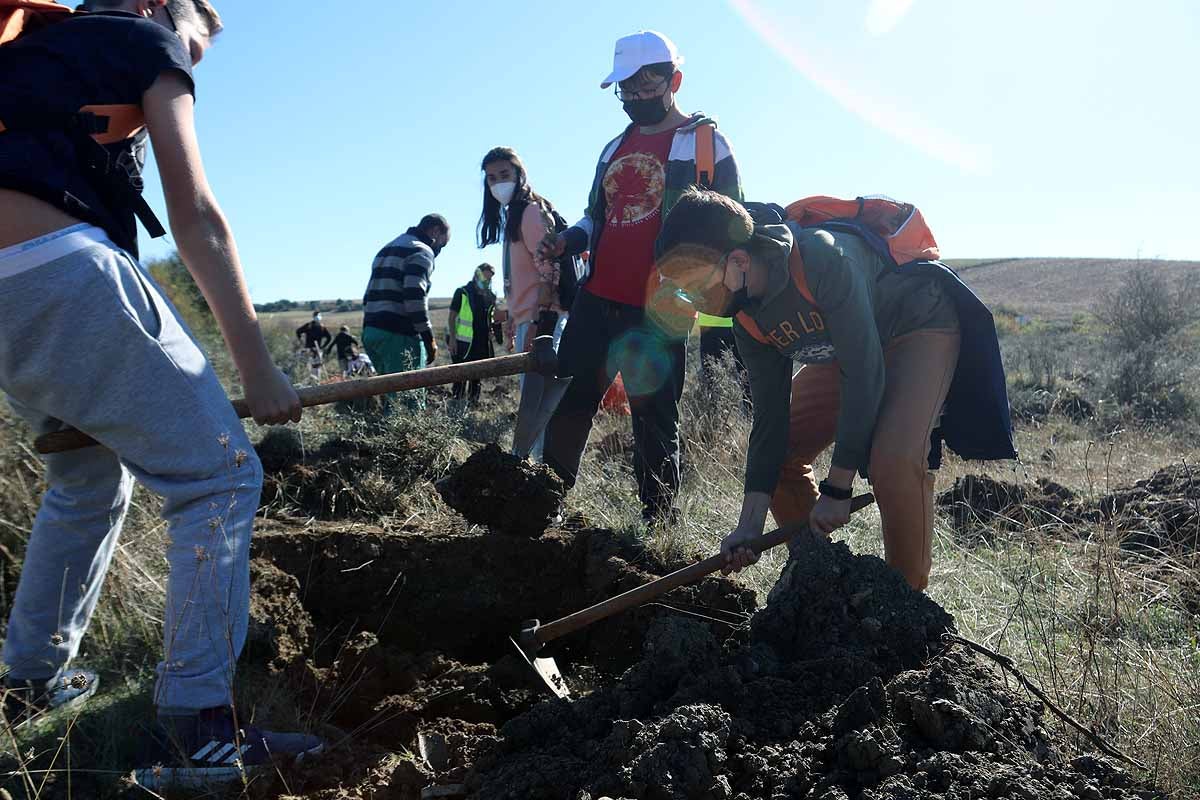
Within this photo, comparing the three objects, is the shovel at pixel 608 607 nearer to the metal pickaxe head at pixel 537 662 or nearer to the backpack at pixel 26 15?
the metal pickaxe head at pixel 537 662

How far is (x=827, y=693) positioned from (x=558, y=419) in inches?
93.2

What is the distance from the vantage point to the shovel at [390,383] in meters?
2.16

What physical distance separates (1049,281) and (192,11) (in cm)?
6043

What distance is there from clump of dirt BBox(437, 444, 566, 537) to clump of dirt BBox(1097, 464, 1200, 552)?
280 cm

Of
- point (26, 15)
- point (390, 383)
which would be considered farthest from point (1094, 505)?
point (26, 15)

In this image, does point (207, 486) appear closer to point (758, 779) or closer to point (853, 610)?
point (758, 779)

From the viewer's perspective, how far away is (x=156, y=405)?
6.40 ft

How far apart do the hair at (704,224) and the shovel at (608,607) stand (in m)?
0.99

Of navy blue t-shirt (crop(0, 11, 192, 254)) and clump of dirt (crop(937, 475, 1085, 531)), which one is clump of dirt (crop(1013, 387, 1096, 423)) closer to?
clump of dirt (crop(937, 475, 1085, 531))

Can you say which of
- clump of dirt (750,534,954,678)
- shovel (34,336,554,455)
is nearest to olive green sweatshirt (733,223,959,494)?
clump of dirt (750,534,954,678)

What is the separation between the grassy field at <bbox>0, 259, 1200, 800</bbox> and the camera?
2.18 meters

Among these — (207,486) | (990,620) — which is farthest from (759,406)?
(207,486)

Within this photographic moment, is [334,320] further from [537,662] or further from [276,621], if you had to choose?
[537,662]

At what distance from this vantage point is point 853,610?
234 cm
